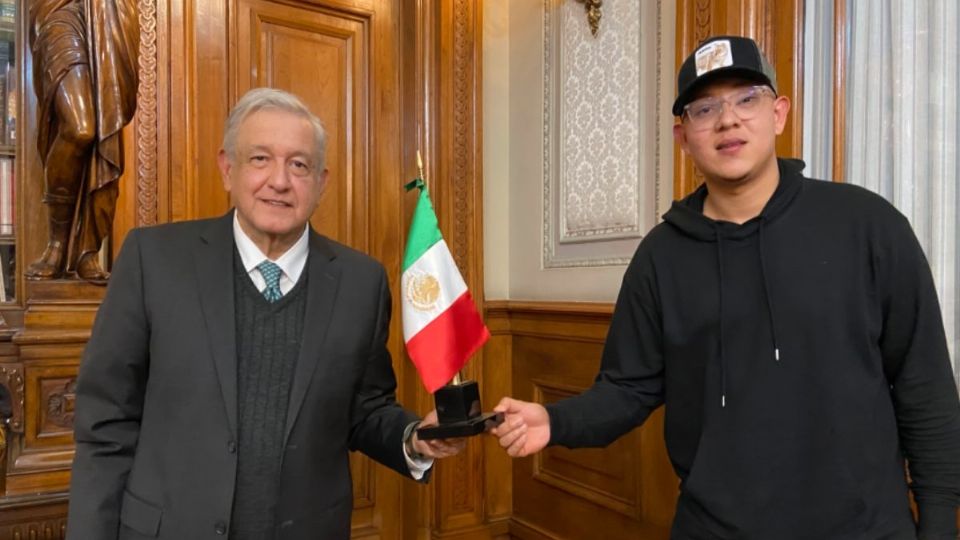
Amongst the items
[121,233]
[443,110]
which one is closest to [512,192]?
[443,110]

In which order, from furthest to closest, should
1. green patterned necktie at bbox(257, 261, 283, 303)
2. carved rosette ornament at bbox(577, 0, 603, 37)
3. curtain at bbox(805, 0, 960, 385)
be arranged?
carved rosette ornament at bbox(577, 0, 603, 37)
curtain at bbox(805, 0, 960, 385)
green patterned necktie at bbox(257, 261, 283, 303)

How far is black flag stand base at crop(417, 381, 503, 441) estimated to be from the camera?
129 centimetres

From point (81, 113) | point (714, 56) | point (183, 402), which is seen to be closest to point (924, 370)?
point (714, 56)

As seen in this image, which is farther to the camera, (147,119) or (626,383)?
(147,119)

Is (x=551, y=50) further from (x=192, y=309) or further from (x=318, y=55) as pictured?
(x=192, y=309)

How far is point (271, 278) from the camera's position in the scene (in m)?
1.38

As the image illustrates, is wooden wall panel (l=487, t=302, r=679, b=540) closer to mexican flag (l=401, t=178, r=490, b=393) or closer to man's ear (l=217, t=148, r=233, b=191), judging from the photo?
mexican flag (l=401, t=178, r=490, b=393)

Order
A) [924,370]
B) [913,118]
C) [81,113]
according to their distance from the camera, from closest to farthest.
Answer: [924,370] < [913,118] < [81,113]

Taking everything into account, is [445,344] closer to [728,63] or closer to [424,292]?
→ [424,292]

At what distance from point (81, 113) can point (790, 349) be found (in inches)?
75.6

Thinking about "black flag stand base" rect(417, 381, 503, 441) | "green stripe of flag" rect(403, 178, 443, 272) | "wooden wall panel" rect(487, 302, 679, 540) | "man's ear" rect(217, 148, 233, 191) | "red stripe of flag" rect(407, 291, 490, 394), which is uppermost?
"man's ear" rect(217, 148, 233, 191)

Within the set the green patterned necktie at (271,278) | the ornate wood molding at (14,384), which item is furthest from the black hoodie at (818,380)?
the ornate wood molding at (14,384)

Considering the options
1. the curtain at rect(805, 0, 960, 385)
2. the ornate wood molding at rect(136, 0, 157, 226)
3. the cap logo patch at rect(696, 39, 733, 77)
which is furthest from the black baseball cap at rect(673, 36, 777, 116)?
the ornate wood molding at rect(136, 0, 157, 226)

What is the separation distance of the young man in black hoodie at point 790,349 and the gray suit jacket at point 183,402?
2.28 ft
